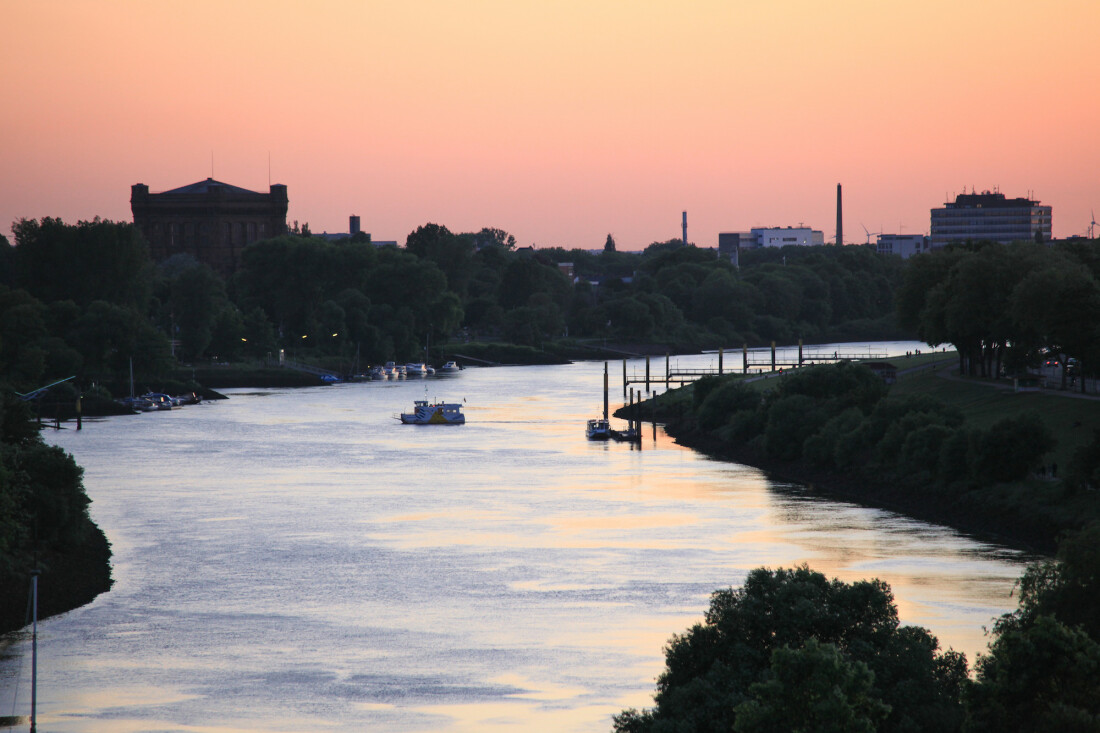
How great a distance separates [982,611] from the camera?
131 ft

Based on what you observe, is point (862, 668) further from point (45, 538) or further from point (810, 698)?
point (45, 538)

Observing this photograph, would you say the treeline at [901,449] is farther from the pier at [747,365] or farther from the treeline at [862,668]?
the pier at [747,365]

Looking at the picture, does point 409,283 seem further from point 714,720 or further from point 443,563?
point 714,720

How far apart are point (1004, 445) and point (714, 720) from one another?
117 ft

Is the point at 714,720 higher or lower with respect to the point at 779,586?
lower

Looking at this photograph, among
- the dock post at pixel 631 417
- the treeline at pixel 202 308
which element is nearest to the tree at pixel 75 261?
the treeline at pixel 202 308

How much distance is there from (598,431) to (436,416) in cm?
1677

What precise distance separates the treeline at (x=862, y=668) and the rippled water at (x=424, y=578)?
6149 mm

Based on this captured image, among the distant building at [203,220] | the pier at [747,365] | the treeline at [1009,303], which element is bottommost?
the pier at [747,365]

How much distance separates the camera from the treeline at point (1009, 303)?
212 feet

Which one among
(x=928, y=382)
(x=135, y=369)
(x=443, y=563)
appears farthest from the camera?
(x=135, y=369)

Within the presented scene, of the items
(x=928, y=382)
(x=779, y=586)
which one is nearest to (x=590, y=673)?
(x=779, y=586)

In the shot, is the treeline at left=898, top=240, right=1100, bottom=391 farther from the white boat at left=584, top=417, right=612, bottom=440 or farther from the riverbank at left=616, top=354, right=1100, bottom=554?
the white boat at left=584, top=417, right=612, bottom=440

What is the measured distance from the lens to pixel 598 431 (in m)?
90.6
